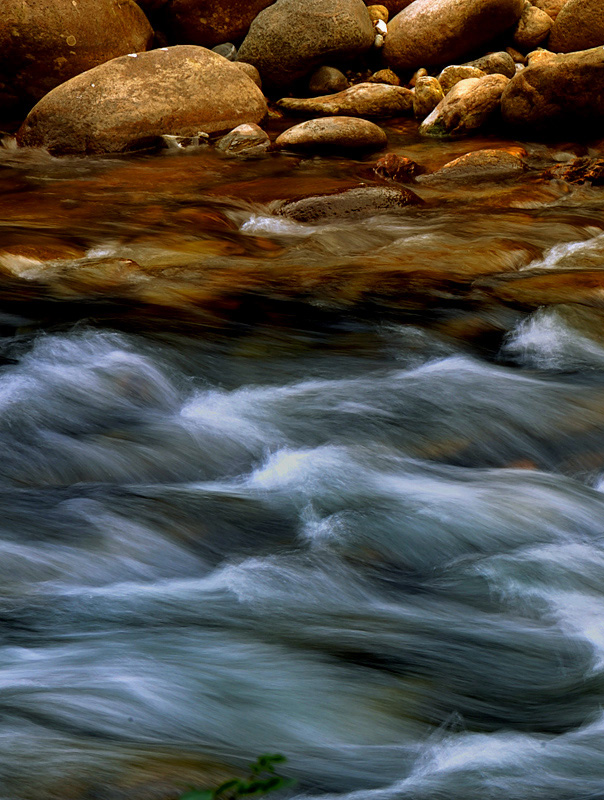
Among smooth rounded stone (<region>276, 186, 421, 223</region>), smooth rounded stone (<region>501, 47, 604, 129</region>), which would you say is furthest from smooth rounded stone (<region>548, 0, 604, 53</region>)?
smooth rounded stone (<region>276, 186, 421, 223</region>)

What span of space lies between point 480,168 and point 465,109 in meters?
2.13

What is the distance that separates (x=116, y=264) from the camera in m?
5.08

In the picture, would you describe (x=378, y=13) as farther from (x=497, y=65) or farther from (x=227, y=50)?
(x=497, y=65)

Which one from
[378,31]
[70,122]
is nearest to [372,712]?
[70,122]

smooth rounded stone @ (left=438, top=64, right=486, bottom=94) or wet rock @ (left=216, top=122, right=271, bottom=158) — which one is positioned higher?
smooth rounded stone @ (left=438, top=64, right=486, bottom=94)

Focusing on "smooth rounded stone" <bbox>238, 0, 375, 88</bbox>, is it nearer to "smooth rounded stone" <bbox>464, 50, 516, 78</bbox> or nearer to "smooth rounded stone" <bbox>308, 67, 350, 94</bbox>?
"smooth rounded stone" <bbox>308, 67, 350, 94</bbox>

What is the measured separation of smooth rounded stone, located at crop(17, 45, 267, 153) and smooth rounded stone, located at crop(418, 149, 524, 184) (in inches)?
118

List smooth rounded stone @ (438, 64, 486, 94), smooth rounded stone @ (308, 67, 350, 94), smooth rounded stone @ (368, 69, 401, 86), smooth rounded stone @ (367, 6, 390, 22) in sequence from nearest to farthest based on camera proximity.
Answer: smooth rounded stone @ (438, 64, 486, 94) → smooth rounded stone @ (308, 67, 350, 94) → smooth rounded stone @ (368, 69, 401, 86) → smooth rounded stone @ (367, 6, 390, 22)

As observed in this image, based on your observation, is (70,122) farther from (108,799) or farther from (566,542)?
(108,799)

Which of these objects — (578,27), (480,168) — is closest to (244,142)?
(480,168)

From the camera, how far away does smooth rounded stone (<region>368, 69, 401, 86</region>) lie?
12680 millimetres

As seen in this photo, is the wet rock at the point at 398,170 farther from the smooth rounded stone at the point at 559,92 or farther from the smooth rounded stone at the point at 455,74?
the smooth rounded stone at the point at 455,74

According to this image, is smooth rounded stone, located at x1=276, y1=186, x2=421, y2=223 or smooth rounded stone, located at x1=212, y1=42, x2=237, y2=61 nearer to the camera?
smooth rounded stone, located at x1=276, y1=186, x2=421, y2=223

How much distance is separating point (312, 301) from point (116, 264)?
121 centimetres
